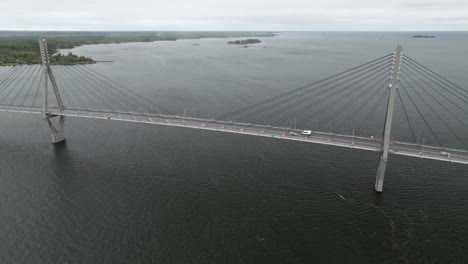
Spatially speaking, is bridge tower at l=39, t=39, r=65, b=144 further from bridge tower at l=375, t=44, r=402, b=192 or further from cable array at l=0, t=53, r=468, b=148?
bridge tower at l=375, t=44, r=402, b=192

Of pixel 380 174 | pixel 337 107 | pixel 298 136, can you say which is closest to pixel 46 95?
pixel 298 136

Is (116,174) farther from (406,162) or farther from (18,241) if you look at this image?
(406,162)

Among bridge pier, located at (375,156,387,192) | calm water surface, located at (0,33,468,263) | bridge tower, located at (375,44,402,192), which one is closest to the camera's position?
calm water surface, located at (0,33,468,263)

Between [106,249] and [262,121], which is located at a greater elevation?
[262,121]

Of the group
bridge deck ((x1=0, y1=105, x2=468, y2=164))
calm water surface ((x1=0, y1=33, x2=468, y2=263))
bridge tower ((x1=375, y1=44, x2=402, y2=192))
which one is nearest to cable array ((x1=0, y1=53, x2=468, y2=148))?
bridge deck ((x1=0, y1=105, x2=468, y2=164))

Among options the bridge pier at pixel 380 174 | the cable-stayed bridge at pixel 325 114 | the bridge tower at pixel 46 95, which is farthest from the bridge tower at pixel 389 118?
the bridge tower at pixel 46 95

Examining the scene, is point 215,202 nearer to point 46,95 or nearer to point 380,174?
point 380,174

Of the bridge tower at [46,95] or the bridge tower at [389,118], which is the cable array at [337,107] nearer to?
the bridge tower at [46,95]

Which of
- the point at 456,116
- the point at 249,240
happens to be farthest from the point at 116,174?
the point at 456,116
